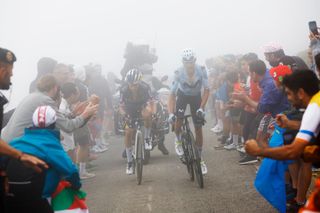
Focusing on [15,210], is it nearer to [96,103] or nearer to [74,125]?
[74,125]

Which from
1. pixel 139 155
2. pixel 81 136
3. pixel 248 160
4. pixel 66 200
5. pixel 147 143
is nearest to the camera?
pixel 66 200

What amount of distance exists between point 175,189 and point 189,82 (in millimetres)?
2208

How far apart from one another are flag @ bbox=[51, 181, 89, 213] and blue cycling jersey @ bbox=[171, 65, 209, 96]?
4892 millimetres

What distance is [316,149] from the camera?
363cm

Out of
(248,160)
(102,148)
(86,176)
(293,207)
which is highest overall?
(293,207)

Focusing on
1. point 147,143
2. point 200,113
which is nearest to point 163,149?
point 147,143

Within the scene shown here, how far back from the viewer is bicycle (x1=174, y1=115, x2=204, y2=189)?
8.24 metres

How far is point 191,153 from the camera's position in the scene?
8.46 m

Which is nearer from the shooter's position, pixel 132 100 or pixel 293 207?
pixel 293 207

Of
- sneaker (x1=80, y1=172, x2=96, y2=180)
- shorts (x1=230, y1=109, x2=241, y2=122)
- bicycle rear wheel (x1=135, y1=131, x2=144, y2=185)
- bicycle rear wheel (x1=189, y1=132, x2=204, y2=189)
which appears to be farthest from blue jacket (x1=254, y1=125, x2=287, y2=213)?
shorts (x1=230, y1=109, x2=241, y2=122)

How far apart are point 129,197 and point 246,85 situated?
4.71 metres

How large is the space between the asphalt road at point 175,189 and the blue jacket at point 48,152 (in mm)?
2843

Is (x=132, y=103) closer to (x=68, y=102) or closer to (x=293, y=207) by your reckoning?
(x=68, y=102)

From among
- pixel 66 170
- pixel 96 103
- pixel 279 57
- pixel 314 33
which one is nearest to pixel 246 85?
pixel 279 57
